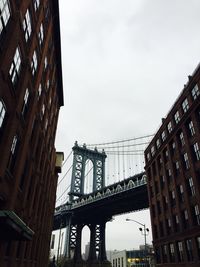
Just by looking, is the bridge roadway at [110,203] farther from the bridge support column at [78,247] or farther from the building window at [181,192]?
the building window at [181,192]

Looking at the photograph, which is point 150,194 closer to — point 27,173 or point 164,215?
point 164,215

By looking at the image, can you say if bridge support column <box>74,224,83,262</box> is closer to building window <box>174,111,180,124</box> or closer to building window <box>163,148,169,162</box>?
building window <box>163,148,169,162</box>

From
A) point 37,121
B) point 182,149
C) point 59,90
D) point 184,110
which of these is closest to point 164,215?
point 182,149

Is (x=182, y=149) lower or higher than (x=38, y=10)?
lower

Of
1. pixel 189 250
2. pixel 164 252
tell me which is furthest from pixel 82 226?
pixel 189 250

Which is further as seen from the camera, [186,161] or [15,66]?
[186,161]

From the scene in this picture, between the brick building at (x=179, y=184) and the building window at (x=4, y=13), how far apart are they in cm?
2929

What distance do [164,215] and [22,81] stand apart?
1484 inches

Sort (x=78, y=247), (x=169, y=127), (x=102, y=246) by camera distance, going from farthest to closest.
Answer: (x=102, y=246), (x=78, y=247), (x=169, y=127)

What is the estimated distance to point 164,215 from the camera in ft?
151

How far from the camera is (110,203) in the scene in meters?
89.2

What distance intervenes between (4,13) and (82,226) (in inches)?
3925

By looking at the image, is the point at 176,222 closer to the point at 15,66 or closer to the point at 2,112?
the point at 2,112

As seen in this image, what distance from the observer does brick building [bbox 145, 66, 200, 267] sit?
1433 inches
